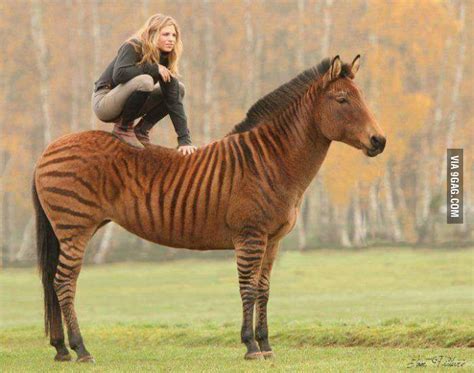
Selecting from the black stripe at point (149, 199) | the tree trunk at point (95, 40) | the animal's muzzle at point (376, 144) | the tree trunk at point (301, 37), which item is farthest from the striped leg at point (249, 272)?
the tree trunk at point (301, 37)

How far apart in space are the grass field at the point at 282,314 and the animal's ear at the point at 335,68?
8.81 feet

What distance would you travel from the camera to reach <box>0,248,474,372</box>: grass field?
10.1 metres

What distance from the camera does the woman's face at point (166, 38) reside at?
33.3 ft

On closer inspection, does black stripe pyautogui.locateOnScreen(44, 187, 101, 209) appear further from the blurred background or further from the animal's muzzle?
the blurred background

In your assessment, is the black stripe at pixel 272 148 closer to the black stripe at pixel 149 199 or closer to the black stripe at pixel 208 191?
the black stripe at pixel 208 191

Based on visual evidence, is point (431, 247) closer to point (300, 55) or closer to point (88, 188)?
point (300, 55)

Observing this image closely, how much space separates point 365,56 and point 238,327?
22.5 metres

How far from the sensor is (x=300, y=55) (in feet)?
118

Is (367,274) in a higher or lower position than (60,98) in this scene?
lower

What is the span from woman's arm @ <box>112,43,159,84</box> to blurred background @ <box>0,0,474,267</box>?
79.3 ft

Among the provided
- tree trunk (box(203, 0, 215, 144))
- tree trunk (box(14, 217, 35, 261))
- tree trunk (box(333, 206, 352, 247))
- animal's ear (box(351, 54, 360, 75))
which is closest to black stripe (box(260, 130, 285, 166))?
animal's ear (box(351, 54, 360, 75))

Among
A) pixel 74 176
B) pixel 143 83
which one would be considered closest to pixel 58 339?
pixel 74 176

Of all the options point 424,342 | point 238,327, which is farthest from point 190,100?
point 424,342

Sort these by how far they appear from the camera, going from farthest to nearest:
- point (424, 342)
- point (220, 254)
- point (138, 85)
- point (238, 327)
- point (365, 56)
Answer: point (365, 56) → point (220, 254) → point (238, 327) → point (424, 342) → point (138, 85)
